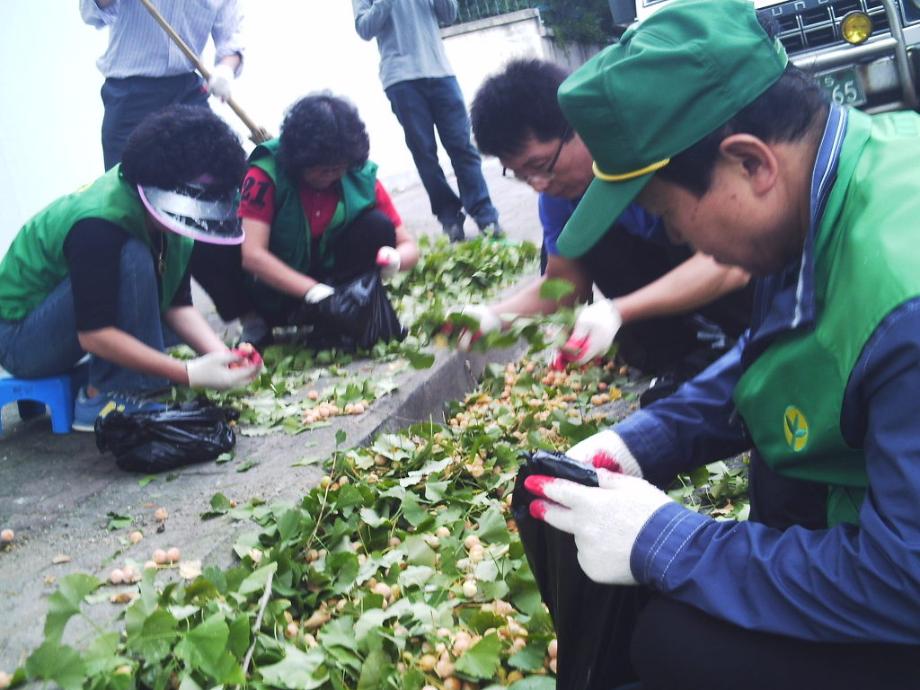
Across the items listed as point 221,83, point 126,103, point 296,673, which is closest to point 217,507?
point 296,673

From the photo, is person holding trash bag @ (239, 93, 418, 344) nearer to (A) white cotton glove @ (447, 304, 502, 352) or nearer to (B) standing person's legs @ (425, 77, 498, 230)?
(A) white cotton glove @ (447, 304, 502, 352)

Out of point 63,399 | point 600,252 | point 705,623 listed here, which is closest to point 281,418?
point 63,399

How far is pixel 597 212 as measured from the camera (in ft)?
5.25

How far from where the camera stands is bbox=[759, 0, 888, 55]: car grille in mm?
5887

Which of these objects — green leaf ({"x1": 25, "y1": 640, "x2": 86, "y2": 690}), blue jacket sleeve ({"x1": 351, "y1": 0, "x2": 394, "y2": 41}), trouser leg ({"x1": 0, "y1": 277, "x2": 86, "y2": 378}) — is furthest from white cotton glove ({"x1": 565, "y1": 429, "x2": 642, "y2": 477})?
blue jacket sleeve ({"x1": 351, "y1": 0, "x2": 394, "y2": 41})

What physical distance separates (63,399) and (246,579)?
1.77 metres

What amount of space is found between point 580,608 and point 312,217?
2.99 metres

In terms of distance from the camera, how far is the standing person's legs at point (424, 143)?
6570mm

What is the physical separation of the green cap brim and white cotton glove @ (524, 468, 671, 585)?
38 centimetres

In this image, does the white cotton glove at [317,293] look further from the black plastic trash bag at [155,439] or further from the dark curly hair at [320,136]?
the black plastic trash bag at [155,439]

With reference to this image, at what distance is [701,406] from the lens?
195cm

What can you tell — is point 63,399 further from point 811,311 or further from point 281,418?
point 811,311

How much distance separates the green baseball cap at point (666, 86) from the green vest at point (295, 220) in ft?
9.41

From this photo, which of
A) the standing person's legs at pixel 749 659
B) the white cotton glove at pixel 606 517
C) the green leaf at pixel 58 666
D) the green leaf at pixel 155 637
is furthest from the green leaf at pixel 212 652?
the standing person's legs at pixel 749 659
